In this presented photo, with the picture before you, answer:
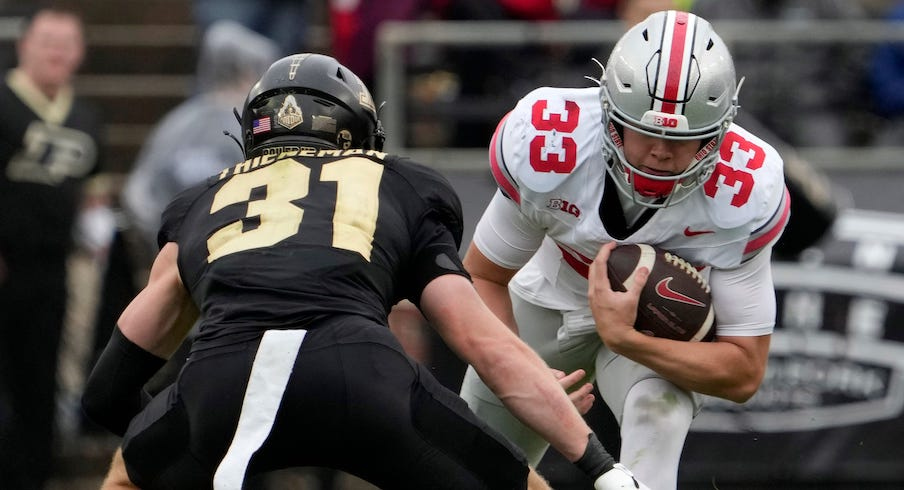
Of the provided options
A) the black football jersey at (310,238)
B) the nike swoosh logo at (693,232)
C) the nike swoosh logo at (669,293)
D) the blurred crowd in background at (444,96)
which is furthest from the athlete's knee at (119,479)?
the blurred crowd in background at (444,96)

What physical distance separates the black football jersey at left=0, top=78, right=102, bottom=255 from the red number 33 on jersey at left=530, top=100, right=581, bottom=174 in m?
4.16

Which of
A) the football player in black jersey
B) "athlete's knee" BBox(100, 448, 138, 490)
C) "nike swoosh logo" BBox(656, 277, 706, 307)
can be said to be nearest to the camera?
the football player in black jersey

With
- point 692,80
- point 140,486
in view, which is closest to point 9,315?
point 140,486

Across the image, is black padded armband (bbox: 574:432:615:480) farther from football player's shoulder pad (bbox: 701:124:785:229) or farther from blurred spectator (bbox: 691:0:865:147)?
blurred spectator (bbox: 691:0:865:147)

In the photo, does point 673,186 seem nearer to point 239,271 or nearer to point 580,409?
point 580,409

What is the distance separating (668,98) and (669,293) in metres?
0.57

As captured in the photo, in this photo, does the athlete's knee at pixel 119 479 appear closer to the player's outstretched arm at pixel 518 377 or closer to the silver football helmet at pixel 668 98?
the player's outstretched arm at pixel 518 377

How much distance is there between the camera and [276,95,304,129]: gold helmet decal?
4422 mm

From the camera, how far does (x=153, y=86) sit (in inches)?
416

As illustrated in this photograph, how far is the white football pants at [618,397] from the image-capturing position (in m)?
4.77

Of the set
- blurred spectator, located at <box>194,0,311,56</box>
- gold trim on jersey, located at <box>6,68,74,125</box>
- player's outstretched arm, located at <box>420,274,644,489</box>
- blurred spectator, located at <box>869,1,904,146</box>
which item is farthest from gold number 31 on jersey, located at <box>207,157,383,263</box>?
blurred spectator, located at <box>194,0,311,56</box>

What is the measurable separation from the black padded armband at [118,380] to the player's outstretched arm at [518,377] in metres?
0.87

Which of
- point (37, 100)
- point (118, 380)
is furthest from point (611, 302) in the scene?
point (37, 100)

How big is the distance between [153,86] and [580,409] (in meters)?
6.68
